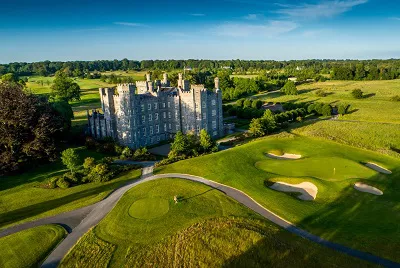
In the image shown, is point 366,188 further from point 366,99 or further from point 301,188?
point 366,99

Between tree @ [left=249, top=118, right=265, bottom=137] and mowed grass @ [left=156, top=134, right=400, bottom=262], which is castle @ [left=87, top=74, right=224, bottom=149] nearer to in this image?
tree @ [left=249, top=118, right=265, bottom=137]

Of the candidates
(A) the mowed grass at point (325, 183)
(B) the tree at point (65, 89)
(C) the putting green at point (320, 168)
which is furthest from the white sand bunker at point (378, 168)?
(B) the tree at point (65, 89)

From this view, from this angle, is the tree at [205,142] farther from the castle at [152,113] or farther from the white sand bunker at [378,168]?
the white sand bunker at [378,168]

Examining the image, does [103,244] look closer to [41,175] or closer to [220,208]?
[220,208]

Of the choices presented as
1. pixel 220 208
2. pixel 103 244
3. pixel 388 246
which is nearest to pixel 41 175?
pixel 103 244

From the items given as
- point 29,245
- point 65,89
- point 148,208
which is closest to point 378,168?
point 148,208

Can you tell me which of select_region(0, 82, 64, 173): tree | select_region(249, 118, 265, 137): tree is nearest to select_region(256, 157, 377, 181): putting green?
select_region(249, 118, 265, 137): tree

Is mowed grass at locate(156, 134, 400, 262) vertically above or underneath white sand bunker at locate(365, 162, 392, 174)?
above
